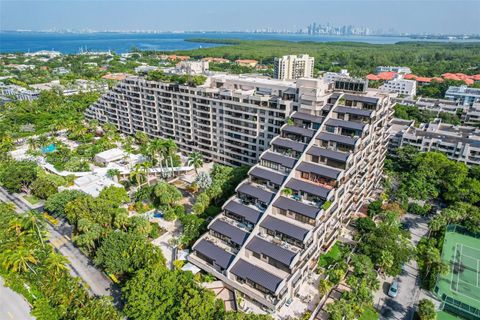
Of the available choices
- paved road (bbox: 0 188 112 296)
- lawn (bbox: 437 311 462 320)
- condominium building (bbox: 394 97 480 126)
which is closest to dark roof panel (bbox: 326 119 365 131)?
lawn (bbox: 437 311 462 320)

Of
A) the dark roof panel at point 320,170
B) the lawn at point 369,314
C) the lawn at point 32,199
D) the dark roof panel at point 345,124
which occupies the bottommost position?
the lawn at point 369,314

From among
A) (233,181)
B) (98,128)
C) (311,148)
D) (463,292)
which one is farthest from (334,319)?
(98,128)

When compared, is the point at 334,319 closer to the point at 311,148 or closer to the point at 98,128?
the point at 311,148

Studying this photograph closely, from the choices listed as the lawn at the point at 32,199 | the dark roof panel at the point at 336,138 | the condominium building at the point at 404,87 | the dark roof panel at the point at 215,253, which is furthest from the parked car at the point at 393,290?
the condominium building at the point at 404,87

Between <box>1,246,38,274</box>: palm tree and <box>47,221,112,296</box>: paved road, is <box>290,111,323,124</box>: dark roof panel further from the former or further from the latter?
<box>1,246,38,274</box>: palm tree

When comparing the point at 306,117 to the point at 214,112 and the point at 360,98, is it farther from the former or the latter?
the point at 214,112

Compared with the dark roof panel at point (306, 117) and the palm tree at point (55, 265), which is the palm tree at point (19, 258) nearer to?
the palm tree at point (55, 265)
